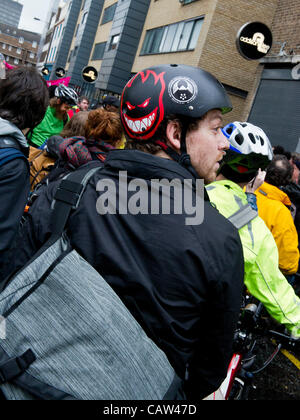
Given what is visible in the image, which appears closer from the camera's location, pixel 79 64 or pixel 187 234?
pixel 187 234

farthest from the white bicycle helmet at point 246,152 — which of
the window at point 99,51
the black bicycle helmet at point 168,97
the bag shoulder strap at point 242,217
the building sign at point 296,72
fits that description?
the window at point 99,51

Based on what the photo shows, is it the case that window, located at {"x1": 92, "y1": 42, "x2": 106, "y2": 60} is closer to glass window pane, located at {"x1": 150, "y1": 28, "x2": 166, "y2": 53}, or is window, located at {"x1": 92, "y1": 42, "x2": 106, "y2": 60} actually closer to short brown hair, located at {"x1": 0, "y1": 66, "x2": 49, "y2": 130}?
glass window pane, located at {"x1": 150, "y1": 28, "x2": 166, "y2": 53}

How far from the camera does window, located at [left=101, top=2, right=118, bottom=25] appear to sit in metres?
33.6

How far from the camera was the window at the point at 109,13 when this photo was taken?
33625 millimetres

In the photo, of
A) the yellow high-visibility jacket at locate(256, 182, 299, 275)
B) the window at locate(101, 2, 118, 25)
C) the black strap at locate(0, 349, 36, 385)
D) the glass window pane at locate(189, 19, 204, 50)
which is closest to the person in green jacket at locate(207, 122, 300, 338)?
the yellow high-visibility jacket at locate(256, 182, 299, 275)

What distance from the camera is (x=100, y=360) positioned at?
1160 millimetres

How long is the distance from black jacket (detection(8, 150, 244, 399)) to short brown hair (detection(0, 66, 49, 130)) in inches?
53.8

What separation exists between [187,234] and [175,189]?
181mm

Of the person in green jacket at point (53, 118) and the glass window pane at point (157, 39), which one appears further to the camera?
the glass window pane at point (157, 39)

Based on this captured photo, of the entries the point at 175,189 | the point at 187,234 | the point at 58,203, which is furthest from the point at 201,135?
the point at 58,203

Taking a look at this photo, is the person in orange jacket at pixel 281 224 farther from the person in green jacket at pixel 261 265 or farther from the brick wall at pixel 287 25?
the brick wall at pixel 287 25

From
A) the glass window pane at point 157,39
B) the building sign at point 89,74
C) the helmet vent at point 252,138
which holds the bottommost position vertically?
the helmet vent at point 252,138

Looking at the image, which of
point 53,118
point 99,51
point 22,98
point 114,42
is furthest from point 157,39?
point 22,98

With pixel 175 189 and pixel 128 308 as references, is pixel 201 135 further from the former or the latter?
pixel 128 308
